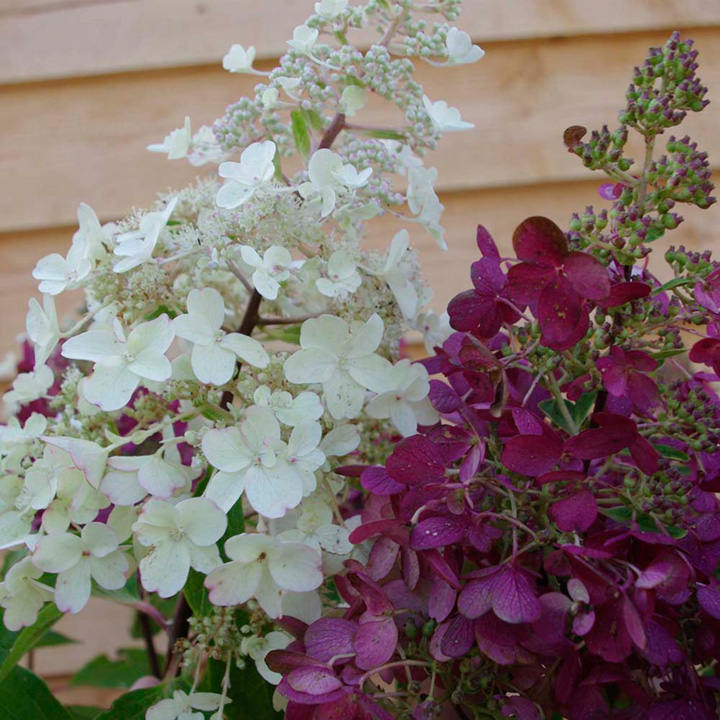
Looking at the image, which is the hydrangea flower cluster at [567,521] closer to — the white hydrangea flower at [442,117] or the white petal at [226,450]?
the white petal at [226,450]

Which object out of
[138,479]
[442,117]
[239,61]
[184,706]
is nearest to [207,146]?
[239,61]

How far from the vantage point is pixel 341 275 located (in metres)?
0.59

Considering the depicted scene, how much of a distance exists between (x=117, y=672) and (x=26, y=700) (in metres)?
0.39

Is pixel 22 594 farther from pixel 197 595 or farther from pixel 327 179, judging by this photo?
pixel 327 179

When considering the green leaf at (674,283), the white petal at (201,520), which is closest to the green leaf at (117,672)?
the white petal at (201,520)

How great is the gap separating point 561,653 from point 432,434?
162 mm

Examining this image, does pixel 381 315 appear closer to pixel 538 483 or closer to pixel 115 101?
pixel 538 483

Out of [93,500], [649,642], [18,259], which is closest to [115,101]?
[18,259]

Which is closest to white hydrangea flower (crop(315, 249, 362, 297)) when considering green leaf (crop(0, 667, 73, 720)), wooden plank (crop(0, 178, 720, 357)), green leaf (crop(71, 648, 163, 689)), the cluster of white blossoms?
the cluster of white blossoms

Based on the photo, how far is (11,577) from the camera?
1.87 feet

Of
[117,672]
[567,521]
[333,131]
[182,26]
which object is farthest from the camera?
[182,26]

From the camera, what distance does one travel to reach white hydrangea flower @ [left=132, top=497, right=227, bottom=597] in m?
0.52

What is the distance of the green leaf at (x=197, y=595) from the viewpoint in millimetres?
594

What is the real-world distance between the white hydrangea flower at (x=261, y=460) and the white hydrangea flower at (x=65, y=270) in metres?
0.17
